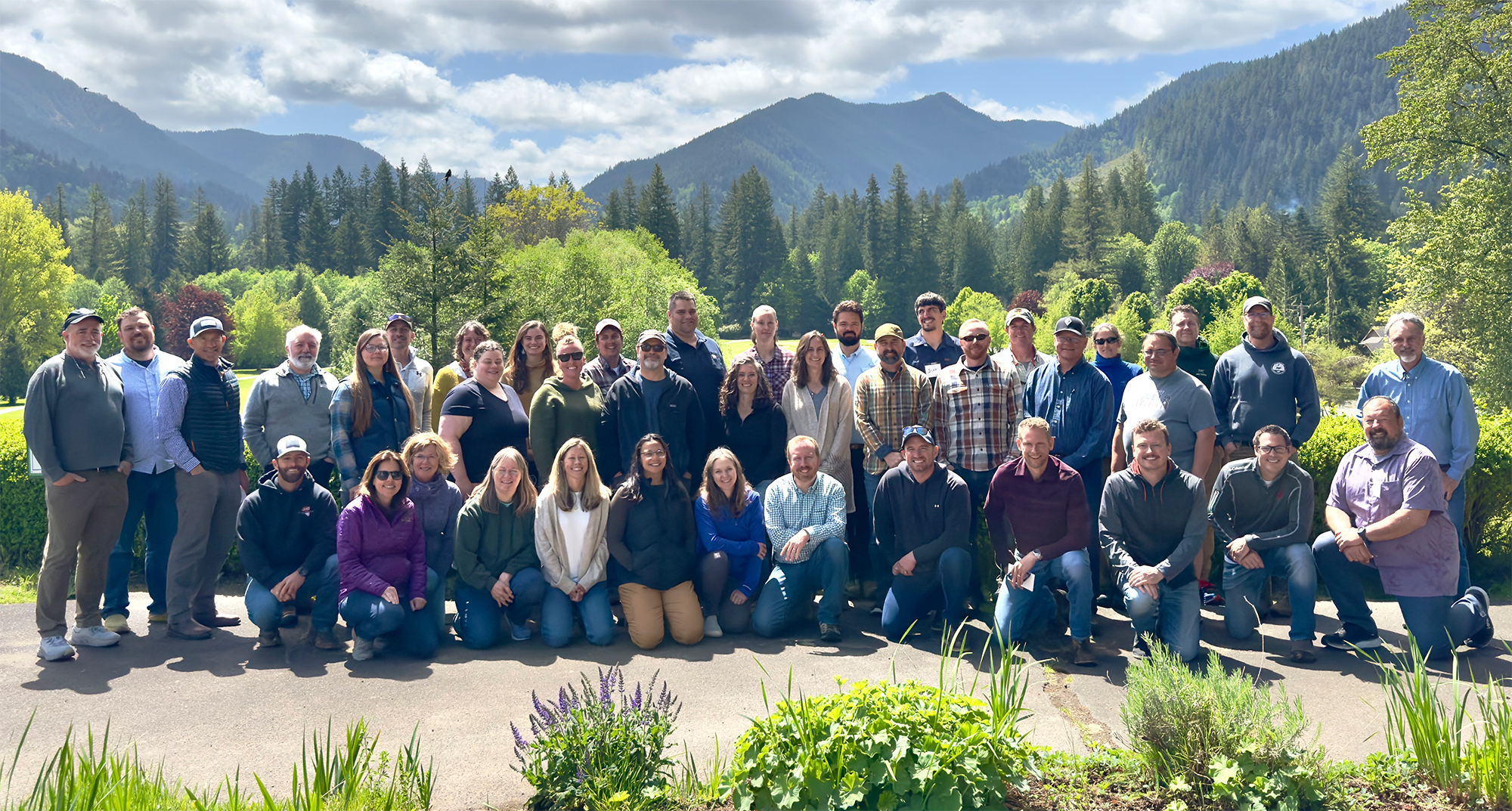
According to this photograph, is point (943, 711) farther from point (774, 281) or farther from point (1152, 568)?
point (774, 281)

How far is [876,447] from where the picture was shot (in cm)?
758

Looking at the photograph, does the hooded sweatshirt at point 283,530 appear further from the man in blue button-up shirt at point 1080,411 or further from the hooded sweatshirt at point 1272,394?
the hooded sweatshirt at point 1272,394

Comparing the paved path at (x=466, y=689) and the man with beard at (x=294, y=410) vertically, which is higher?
the man with beard at (x=294, y=410)

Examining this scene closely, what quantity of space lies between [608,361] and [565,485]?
149 cm

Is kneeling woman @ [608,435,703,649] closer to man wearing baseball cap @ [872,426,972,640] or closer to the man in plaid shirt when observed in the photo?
man wearing baseball cap @ [872,426,972,640]

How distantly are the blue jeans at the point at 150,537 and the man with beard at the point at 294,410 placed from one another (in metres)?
0.63

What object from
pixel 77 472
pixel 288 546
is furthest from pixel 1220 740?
pixel 77 472

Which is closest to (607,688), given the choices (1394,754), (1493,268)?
(1394,754)

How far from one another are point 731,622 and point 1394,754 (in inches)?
158

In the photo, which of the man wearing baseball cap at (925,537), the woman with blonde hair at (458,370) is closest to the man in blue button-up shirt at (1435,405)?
the man wearing baseball cap at (925,537)

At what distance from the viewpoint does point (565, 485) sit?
269 inches

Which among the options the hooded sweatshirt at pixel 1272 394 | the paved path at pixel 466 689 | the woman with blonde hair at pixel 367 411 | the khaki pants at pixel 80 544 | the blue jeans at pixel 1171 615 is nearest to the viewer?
the paved path at pixel 466 689

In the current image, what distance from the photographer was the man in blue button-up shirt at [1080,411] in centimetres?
727

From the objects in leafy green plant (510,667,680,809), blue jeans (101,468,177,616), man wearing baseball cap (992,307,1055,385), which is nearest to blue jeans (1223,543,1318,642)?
blue jeans (101,468,177,616)
